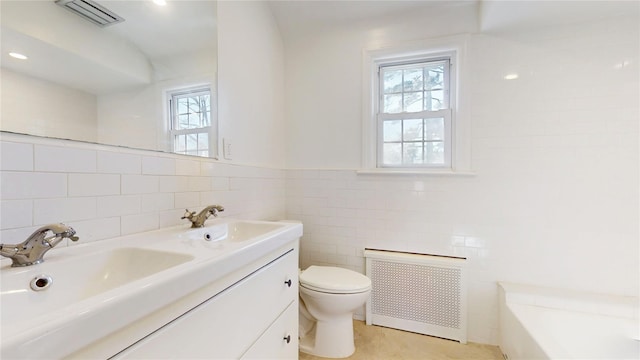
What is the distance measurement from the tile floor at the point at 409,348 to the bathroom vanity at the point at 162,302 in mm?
819

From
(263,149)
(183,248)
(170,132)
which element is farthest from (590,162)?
(170,132)

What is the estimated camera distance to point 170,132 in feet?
4.00

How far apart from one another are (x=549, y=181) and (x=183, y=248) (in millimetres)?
2134

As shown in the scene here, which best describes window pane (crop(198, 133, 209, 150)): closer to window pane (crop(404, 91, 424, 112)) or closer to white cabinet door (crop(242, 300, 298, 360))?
white cabinet door (crop(242, 300, 298, 360))

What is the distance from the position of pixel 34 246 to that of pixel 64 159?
29 cm

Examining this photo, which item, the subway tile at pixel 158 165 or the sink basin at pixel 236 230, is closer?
the subway tile at pixel 158 165

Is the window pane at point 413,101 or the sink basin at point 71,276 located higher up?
the window pane at point 413,101

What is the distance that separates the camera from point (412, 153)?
209cm

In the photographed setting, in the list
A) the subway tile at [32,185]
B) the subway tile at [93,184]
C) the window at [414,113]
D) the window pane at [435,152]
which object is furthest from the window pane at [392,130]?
the subway tile at [32,185]

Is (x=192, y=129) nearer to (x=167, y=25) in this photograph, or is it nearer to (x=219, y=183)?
(x=219, y=183)

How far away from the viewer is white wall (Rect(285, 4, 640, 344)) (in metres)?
1.64

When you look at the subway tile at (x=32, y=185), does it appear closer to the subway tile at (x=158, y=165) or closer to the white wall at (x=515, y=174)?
the subway tile at (x=158, y=165)

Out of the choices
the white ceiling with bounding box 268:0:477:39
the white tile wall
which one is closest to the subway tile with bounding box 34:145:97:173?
the white tile wall

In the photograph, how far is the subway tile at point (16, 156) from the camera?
698mm
